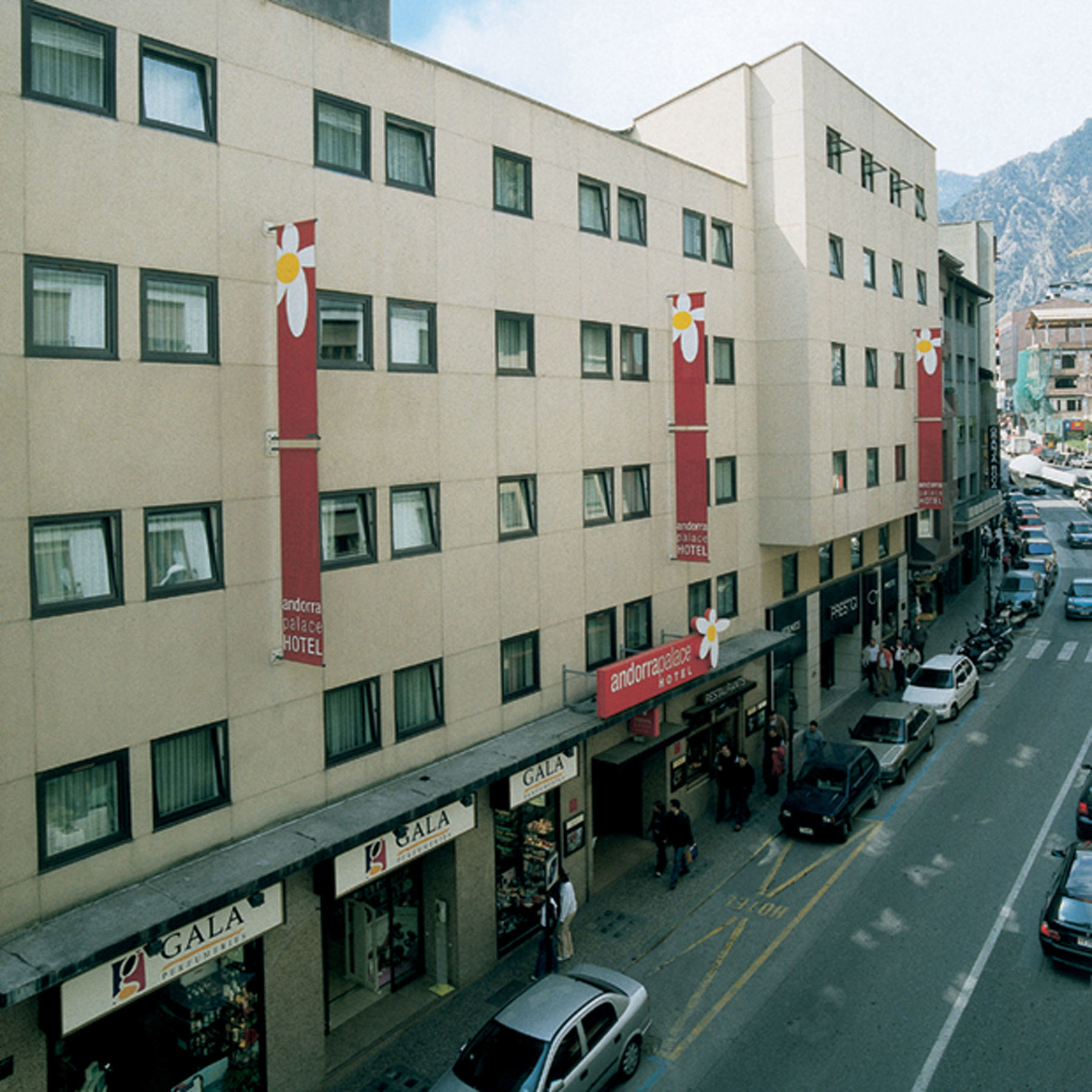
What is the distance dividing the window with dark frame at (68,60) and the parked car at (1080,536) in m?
72.0

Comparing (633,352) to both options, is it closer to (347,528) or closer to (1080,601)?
(347,528)

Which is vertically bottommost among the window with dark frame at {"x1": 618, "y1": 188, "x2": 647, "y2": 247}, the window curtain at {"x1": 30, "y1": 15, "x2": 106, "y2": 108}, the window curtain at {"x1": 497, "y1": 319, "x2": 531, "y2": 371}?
the window curtain at {"x1": 497, "y1": 319, "x2": 531, "y2": 371}

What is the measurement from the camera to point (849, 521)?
92.2 feet

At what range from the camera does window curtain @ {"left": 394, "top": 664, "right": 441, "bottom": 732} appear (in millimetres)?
15039

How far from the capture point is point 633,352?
2023 centimetres

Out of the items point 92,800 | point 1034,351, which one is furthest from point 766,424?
point 1034,351

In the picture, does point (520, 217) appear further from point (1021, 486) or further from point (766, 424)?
point (1021, 486)

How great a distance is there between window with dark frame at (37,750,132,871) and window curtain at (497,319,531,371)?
9.35 metres

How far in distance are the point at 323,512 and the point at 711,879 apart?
1180cm

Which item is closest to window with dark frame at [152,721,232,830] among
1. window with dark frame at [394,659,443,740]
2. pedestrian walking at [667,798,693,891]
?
window with dark frame at [394,659,443,740]

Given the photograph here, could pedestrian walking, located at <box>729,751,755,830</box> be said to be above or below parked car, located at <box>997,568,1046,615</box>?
below

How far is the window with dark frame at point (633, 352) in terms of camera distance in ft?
65.1

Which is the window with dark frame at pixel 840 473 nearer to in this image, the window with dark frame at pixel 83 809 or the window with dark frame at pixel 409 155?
the window with dark frame at pixel 409 155

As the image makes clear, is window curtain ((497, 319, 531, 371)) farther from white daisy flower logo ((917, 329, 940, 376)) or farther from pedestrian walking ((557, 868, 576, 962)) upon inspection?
white daisy flower logo ((917, 329, 940, 376))
